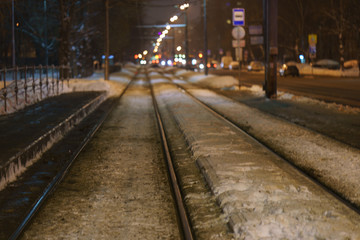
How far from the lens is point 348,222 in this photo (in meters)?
6.27

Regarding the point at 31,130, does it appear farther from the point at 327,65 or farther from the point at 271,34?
the point at 327,65

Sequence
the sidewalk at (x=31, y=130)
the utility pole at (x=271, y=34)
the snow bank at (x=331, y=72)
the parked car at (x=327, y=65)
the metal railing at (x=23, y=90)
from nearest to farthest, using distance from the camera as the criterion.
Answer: the sidewalk at (x=31, y=130)
the metal railing at (x=23, y=90)
the utility pole at (x=271, y=34)
the snow bank at (x=331, y=72)
the parked car at (x=327, y=65)

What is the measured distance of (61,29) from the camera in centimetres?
3862

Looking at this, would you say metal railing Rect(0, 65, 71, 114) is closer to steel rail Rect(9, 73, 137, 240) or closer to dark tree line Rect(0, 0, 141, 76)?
steel rail Rect(9, 73, 137, 240)

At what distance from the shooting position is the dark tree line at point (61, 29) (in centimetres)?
3919

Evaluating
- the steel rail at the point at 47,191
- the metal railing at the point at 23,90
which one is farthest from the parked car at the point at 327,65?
the steel rail at the point at 47,191

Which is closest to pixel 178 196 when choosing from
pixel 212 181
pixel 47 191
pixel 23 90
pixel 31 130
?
pixel 212 181

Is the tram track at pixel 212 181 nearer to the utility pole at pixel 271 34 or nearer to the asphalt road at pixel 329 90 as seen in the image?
the utility pole at pixel 271 34

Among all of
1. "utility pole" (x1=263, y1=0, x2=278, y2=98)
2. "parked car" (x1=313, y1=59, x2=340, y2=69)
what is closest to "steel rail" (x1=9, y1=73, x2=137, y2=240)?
"utility pole" (x1=263, y1=0, x2=278, y2=98)

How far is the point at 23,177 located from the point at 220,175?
11.6 ft

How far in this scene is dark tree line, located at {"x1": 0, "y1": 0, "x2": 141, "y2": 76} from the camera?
3919 cm

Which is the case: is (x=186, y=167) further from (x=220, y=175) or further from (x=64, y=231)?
(x=64, y=231)

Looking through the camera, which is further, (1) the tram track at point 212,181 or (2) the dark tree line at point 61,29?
(2) the dark tree line at point 61,29

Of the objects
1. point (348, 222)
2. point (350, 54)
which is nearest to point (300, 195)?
point (348, 222)
